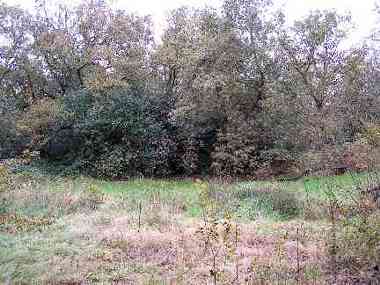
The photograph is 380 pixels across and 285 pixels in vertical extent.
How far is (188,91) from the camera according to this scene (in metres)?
21.3

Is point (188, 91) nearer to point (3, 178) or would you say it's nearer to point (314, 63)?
point (314, 63)

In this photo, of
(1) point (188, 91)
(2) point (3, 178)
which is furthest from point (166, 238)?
(1) point (188, 91)

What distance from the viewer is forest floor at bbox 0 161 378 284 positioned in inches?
269

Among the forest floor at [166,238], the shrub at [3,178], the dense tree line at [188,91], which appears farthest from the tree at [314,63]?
the shrub at [3,178]

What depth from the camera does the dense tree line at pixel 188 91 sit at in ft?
67.4

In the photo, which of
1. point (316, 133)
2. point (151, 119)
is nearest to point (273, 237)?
point (316, 133)

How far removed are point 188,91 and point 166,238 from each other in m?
13.4

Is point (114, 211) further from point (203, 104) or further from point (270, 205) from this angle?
point (203, 104)

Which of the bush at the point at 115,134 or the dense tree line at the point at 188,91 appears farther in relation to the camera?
the bush at the point at 115,134

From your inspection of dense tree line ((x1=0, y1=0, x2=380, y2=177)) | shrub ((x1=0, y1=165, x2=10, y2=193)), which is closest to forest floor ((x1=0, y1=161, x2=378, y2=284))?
shrub ((x1=0, y1=165, x2=10, y2=193))

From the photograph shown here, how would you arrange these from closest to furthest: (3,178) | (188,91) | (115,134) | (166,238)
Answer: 1. (166,238)
2. (3,178)
3. (188,91)
4. (115,134)

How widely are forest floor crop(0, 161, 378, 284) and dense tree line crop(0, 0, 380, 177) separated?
795 centimetres

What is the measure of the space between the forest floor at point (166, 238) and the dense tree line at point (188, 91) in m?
7.95

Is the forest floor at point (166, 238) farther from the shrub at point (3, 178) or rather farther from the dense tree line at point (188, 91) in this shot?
the dense tree line at point (188, 91)
